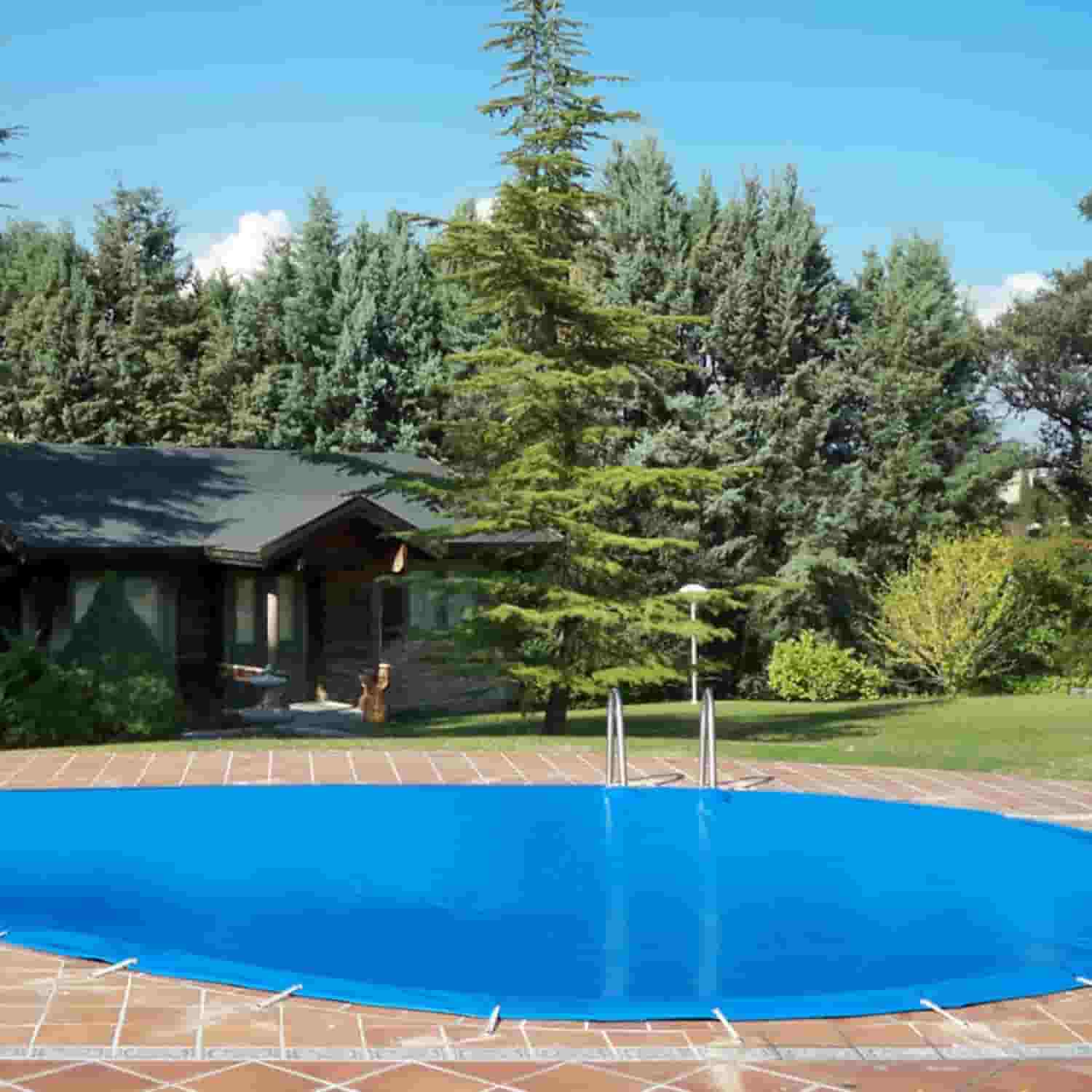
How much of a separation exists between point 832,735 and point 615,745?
26.3ft

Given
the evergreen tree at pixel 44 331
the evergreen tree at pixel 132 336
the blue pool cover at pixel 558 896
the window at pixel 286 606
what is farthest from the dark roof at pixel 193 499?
the evergreen tree at pixel 44 331

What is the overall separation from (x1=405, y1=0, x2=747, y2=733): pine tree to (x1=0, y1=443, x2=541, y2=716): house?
1528 mm

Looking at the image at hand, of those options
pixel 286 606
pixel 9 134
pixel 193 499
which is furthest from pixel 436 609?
pixel 9 134

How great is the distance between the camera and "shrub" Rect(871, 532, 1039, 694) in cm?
3020

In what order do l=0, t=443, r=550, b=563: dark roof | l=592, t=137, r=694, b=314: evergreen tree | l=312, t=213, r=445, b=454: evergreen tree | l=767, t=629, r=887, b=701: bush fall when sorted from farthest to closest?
l=312, t=213, r=445, b=454: evergreen tree → l=592, t=137, r=694, b=314: evergreen tree → l=767, t=629, r=887, b=701: bush → l=0, t=443, r=550, b=563: dark roof

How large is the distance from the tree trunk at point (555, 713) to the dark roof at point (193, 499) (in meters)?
2.97

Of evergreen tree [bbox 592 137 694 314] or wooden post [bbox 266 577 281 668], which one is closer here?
wooden post [bbox 266 577 281 668]

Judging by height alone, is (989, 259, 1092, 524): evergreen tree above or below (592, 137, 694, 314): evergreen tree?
below

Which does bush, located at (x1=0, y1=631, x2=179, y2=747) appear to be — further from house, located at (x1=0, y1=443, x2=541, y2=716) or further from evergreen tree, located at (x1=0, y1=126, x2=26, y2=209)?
evergreen tree, located at (x1=0, y1=126, x2=26, y2=209)

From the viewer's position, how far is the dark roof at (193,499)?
69.9 feet

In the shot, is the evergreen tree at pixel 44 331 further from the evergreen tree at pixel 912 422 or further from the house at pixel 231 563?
the evergreen tree at pixel 912 422

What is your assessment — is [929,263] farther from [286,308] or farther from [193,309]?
[193,309]

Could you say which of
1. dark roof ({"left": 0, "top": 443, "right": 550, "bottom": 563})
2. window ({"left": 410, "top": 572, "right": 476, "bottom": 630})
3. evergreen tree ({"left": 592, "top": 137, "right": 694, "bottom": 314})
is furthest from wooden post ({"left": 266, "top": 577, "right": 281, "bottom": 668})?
evergreen tree ({"left": 592, "top": 137, "right": 694, "bottom": 314})

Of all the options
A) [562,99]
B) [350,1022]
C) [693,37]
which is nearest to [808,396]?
[693,37]
